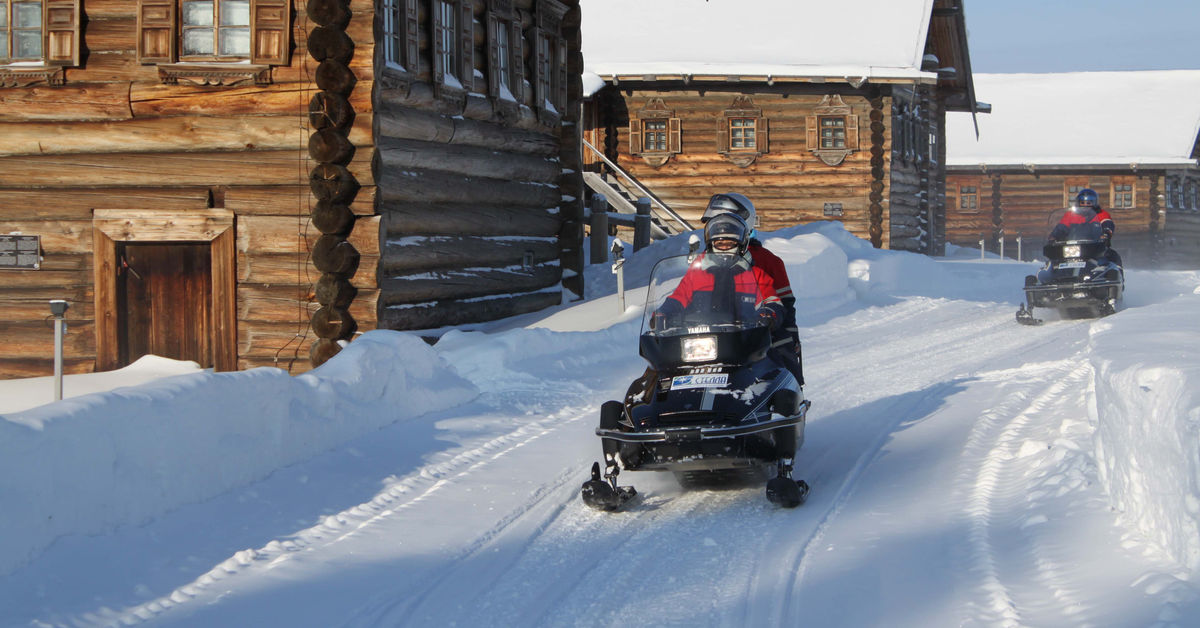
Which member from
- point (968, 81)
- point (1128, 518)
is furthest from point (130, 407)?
point (968, 81)

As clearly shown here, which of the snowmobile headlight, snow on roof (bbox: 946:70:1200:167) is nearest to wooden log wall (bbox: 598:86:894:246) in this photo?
snow on roof (bbox: 946:70:1200:167)

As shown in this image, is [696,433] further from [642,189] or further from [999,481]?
[642,189]

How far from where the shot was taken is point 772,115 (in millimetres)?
27625

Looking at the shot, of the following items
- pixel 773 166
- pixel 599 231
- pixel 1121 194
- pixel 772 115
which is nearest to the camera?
pixel 599 231

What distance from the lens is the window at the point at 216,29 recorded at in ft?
40.3

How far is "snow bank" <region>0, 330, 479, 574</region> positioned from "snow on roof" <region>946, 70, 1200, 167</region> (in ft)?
120

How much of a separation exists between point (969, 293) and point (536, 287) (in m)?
9.16

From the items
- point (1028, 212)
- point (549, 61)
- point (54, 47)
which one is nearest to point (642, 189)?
point (549, 61)

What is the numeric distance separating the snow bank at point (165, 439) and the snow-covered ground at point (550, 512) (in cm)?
2

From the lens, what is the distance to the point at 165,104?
40.7 ft

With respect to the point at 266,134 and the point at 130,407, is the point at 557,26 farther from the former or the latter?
the point at 130,407

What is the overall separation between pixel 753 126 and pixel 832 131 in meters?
1.85

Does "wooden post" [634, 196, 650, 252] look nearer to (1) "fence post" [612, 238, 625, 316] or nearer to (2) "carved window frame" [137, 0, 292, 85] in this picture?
(1) "fence post" [612, 238, 625, 316]

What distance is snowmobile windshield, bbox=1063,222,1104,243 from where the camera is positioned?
671 inches
